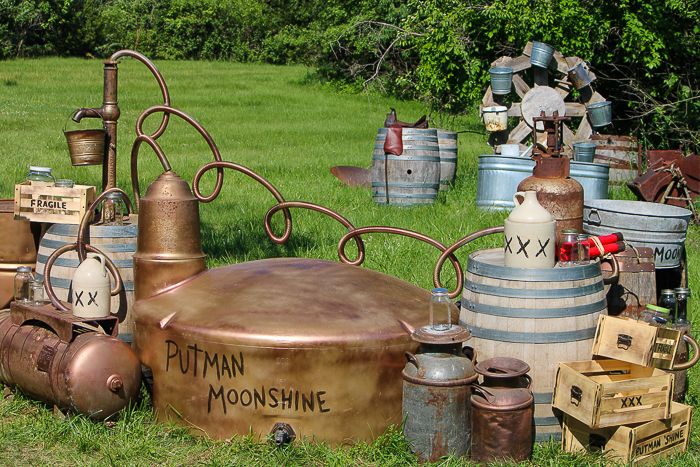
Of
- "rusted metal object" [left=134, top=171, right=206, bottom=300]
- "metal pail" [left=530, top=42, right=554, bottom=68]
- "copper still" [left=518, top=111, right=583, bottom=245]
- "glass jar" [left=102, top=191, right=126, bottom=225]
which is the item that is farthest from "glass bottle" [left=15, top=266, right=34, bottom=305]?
"metal pail" [left=530, top=42, right=554, bottom=68]

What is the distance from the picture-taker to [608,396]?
9.48 ft

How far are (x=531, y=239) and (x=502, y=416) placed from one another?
0.80 metres

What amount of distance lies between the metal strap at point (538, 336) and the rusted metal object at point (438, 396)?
213 mm

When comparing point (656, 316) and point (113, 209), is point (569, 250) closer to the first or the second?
point (656, 316)

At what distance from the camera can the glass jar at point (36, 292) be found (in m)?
3.73

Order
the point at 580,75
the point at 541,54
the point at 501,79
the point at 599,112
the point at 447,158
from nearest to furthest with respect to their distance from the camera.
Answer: the point at 447,158 < the point at 501,79 < the point at 541,54 < the point at 599,112 < the point at 580,75

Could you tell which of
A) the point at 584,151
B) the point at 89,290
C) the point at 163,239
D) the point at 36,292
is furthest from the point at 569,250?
the point at 584,151

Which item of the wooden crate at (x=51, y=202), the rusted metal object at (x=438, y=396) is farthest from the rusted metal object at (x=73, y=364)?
the rusted metal object at (x=438, y=396)

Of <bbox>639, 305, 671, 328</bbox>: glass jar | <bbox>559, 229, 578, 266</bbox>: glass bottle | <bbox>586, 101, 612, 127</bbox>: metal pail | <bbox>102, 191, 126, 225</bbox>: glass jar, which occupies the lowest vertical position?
<bbox>639, 305, 671, 328</bbox>: glass jar

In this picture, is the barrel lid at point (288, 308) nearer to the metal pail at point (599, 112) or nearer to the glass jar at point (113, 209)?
the glass jar at point (113, 209)

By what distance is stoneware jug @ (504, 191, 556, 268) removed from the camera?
308 cm

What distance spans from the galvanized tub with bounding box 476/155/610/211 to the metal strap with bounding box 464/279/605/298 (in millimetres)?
4471

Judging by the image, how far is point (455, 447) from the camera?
291 cm

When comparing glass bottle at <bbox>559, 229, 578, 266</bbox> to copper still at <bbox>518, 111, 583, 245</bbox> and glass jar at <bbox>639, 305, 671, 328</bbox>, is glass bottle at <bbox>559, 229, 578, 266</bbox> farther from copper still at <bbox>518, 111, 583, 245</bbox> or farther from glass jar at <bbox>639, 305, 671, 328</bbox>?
glass jar at <bbox>639, 305, 671, 328</bbox>
